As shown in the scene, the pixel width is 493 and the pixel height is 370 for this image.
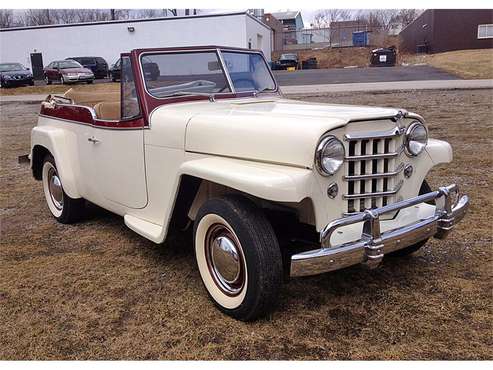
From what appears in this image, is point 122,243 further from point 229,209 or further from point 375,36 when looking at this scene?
point 375,36

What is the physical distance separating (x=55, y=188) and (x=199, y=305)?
267 cm

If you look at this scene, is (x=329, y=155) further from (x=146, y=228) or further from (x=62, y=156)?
(x=62, y=156)

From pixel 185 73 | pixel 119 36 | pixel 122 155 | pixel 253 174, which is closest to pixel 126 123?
pixel 122 155

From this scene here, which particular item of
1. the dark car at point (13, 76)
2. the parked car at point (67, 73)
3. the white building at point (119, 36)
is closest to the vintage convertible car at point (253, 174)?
the parked car at point (67, 73)

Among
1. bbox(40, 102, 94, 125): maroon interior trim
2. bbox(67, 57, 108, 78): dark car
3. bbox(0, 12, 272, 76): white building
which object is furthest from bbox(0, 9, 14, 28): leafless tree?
bbox(0, 12, 272, 76): white building

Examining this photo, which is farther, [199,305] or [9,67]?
[9,67]

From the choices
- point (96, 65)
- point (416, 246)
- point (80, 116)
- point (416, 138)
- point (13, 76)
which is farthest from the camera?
point (96, 65)

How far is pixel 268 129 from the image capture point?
8.92 ft

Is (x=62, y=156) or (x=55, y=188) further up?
(x=62, y=156)

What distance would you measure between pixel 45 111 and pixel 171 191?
257cm

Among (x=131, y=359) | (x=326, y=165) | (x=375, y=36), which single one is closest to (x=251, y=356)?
(x=131, y=359)

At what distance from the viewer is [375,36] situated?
148ft

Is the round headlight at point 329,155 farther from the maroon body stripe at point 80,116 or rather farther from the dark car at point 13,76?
the dark car at point 13,76

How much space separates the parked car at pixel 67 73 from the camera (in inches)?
959
